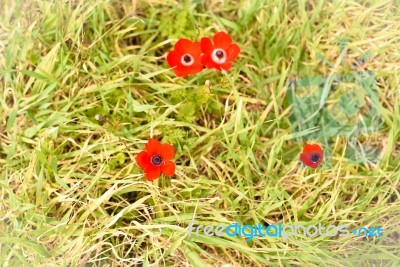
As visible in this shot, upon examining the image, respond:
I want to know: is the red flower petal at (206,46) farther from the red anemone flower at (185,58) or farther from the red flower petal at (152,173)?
the red flower petal at (152,173)

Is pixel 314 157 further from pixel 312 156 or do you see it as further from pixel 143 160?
pixel 143 160

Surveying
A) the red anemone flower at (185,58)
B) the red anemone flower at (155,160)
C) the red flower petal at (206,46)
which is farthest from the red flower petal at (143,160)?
the red flower petal at (206,46)

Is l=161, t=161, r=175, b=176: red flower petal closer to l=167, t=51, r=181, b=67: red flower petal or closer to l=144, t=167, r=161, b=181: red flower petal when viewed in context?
l=144, t=167, r=161, b=181: red flower petal

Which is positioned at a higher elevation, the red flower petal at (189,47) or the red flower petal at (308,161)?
the red flower petal at (189,47)

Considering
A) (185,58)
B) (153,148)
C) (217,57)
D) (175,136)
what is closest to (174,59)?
(185,58)

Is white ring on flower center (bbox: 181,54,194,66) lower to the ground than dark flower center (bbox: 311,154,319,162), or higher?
higher

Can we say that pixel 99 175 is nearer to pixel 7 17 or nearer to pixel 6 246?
pixel 6 246

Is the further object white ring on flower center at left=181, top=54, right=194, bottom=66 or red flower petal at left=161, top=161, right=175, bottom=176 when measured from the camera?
white ring on flower center at left=181, top=54, right=194, bottom=66

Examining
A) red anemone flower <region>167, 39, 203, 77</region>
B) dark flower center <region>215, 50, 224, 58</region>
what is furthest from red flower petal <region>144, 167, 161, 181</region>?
dark flower center <region>215, 50, 224, 58</region>
